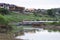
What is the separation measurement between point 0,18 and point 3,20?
45 cm

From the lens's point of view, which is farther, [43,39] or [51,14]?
[51,14]

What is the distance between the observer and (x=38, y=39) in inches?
609

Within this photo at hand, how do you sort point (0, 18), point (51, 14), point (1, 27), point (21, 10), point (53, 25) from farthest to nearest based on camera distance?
1. point (21, 10)
2. point (51, 14)
3. point (53, 25)
4. point (0, 18)
5. point (1, 27)

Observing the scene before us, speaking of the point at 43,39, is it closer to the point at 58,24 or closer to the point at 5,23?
the point at 5,23

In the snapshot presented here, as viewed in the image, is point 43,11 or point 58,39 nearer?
point 58,39

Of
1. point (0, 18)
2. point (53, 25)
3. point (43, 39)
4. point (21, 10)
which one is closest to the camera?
point (43, 39)

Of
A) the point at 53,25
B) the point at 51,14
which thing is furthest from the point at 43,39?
the point at 51,14

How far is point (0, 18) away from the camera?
22266 millimetres

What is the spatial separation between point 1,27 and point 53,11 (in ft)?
59.9

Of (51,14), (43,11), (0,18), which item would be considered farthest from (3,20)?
(43,11)

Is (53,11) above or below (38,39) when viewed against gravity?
below

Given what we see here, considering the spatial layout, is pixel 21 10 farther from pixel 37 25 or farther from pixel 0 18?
pixel 0 18

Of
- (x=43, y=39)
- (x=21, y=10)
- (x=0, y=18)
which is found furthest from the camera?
(x=21, y=10)

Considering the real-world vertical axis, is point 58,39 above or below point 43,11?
above
